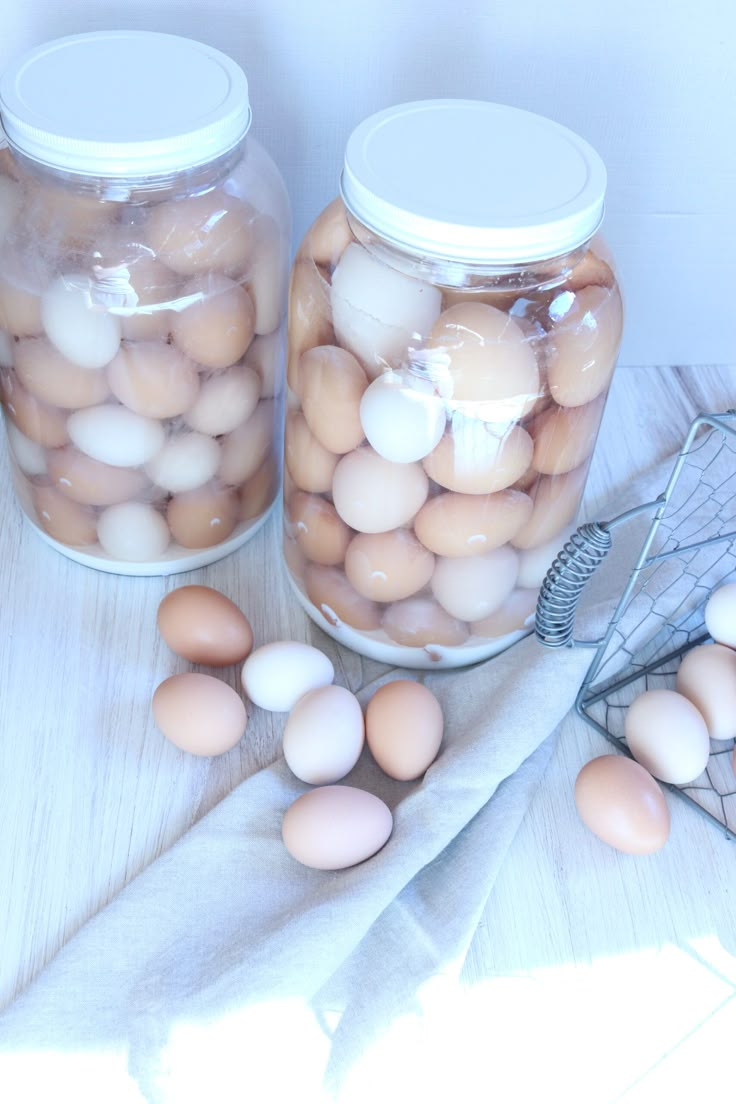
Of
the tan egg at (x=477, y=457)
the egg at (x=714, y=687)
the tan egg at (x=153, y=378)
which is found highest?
the tan egg at (x=477, y=457)

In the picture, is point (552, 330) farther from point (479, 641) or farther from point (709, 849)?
point (709, 849)

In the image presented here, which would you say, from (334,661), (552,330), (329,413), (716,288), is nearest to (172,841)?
(334,661)

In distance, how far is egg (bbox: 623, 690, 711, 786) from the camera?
2.13ft

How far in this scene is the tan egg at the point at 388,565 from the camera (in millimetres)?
662

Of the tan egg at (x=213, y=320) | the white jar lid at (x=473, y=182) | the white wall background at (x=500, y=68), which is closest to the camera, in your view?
the white jar lid at (x=473, y=182)

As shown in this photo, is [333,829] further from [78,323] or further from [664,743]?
[78,323]

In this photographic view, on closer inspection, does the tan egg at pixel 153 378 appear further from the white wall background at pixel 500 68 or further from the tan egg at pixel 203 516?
the white wall background at pixel 500 68

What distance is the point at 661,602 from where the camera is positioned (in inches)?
29.3

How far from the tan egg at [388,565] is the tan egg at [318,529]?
0.01 m

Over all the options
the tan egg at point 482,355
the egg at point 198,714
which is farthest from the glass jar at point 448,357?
the egg at point 198,714

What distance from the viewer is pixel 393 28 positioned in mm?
771

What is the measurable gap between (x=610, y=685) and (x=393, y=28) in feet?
1.67

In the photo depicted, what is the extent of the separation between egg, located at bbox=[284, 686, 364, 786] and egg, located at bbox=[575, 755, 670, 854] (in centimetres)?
14

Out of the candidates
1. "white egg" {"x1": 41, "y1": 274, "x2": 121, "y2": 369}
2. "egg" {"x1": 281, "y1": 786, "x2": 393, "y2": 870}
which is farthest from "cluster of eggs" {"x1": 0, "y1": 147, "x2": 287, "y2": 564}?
"egg" {"x1": 281, "y1": 786, "x2": 393, "y2": 870}
